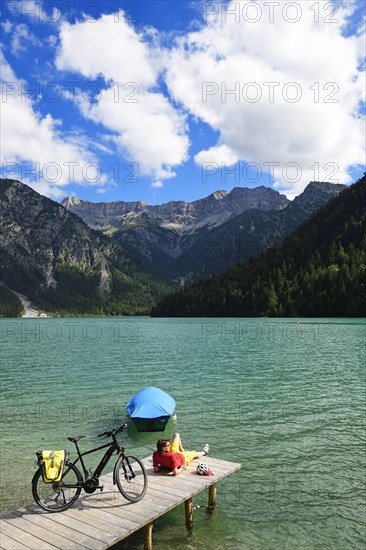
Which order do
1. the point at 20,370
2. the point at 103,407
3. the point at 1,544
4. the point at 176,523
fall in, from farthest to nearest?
1. the point at 20,370
2. the point at 103,407
3. the point at 176,523
4. the point at 1,544

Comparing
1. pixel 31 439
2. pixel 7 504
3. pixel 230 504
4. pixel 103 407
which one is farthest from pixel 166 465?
pixel 103 407

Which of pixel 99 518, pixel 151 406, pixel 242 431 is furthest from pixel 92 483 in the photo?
pixel 151 406

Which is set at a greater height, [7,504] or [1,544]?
[1,544]

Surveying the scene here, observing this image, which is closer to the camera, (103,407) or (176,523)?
(176,523)

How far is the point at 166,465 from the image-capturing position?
661 inches

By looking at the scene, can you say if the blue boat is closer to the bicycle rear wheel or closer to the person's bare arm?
the person's bare arm

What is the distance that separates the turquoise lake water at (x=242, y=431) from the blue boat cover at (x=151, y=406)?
123 centimetres

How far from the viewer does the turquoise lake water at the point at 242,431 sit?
15.9 meters

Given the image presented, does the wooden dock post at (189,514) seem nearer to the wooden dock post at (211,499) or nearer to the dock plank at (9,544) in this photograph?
the wooden dock post at (211,499)

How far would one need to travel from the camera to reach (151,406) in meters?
30.9

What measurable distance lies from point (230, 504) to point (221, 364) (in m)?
44.3

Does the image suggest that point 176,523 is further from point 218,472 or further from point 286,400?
point 286,400

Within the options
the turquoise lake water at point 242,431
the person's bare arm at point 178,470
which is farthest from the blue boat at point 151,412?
the person's bare arm at point 178,470

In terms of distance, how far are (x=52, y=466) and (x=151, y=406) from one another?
17.6m
